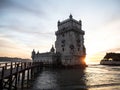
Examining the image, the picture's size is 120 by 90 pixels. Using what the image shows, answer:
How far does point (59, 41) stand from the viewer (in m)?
76.2

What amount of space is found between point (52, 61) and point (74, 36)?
16.9 meters

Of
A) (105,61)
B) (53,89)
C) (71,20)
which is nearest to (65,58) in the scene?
(71,20)

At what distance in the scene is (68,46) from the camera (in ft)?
228

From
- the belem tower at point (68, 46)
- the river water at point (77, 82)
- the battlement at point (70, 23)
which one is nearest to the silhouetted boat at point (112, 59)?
the belem tower at point (68, 46)

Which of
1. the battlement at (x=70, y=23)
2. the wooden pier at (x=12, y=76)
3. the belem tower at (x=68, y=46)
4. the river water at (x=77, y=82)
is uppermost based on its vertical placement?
the battlement at (x=70, y=23)

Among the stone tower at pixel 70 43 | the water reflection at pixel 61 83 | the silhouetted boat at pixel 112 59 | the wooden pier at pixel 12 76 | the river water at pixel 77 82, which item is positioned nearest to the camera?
the wooden pier at pixel 12 76

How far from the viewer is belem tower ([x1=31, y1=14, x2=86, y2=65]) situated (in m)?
68.9

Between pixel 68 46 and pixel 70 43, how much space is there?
5.98 ft

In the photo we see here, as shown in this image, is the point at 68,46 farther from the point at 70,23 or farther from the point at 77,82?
the point at 77,82

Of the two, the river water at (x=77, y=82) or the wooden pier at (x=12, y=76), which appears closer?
the wooden pier at (x=12, y=76)

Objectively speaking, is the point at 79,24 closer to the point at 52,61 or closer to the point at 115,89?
the point at 52,61

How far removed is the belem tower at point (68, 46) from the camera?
2714 inches

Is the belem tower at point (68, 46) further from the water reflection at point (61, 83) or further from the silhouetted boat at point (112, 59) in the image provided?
the silhouetted boat at point (112, 59)

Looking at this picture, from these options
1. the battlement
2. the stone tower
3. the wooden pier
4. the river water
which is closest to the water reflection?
the river water
